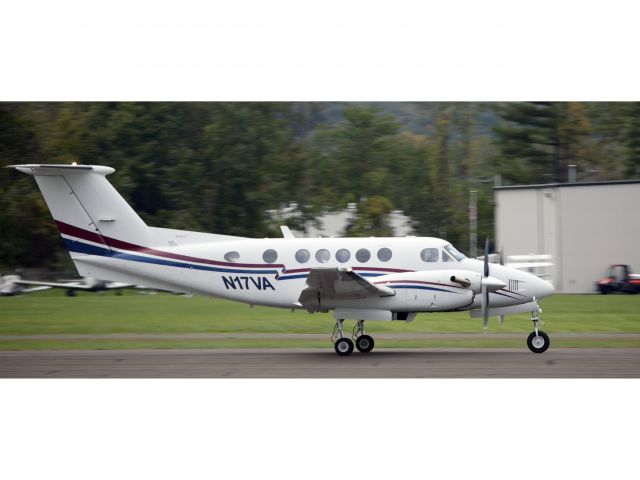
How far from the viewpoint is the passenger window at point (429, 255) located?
16.1 meters

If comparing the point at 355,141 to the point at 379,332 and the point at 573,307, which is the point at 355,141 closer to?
the point at 573,307

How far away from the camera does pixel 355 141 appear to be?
155 ft

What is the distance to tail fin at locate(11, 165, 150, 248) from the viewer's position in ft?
54.9

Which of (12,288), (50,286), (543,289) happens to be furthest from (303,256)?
(12,288)

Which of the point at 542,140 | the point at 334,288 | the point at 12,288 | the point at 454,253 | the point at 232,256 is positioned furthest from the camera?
the point at 542,140

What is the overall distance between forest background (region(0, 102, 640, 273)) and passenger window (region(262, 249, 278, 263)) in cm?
2090

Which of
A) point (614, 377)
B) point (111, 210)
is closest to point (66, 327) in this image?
point (111, 210)

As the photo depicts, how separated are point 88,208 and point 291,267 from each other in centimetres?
473

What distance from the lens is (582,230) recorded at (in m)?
35.9

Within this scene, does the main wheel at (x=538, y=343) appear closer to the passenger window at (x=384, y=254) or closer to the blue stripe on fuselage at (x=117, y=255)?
the passenger window at (x=384, y=254)

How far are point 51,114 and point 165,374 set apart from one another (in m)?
34.6

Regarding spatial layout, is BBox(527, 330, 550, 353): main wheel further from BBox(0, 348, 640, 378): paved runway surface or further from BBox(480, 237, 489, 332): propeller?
BBox(480, 237, 489, 332): propeller

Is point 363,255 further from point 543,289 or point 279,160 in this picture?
point 279,160

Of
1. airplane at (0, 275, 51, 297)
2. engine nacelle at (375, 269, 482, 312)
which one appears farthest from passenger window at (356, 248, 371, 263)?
airplane at (0, 275, 51, 297)
